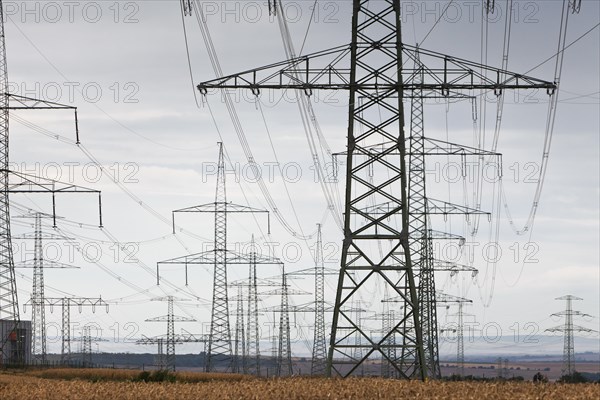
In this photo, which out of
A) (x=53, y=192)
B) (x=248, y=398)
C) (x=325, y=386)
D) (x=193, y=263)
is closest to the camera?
(x=248, y=398)

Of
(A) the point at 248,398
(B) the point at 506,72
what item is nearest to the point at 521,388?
(A) the point at 248,398

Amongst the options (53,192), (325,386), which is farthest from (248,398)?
(53,192)

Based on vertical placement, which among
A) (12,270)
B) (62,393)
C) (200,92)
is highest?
(200,92)

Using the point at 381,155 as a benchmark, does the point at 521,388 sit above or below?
below

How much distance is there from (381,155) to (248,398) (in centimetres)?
1230

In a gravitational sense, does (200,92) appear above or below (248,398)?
above

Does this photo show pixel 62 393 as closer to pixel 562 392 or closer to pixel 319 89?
pixel 319 89

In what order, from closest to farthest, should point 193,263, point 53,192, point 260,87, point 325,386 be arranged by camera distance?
point 325,386 < point 260,87 < point 53,192 < point 193,263

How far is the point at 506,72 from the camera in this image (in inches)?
1788

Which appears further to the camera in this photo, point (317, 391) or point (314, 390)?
point (314, 390)

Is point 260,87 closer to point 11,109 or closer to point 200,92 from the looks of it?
point 200,92

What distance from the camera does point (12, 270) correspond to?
237ft

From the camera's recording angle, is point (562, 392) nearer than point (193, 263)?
Yes

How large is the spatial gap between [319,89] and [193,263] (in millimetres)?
57346
